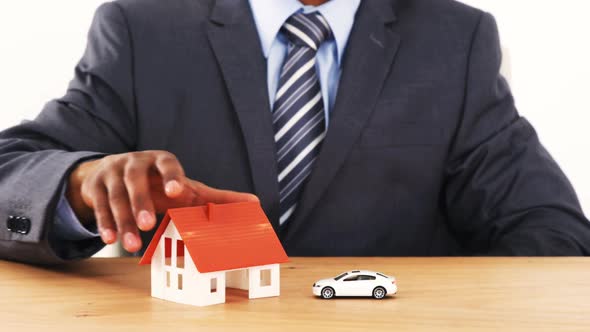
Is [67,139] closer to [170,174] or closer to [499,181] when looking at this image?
[170,174]

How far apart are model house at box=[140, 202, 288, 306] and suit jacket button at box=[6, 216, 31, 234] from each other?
260 mm

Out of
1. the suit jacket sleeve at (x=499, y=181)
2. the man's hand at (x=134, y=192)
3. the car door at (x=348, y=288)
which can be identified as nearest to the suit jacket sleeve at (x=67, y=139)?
the man's hand at (x=134, y=192)

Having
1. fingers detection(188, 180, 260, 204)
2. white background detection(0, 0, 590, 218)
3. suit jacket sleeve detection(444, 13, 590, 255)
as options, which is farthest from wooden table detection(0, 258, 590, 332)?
white background detection(0, 0, 590, 218)

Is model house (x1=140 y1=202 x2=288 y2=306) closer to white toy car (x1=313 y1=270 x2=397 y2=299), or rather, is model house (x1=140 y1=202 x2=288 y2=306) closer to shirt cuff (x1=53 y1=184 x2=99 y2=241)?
white toy car (x1=313 y1=270 x2=397 y2=299)

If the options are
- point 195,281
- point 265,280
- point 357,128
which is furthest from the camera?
point 357,128

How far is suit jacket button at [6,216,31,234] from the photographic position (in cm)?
138

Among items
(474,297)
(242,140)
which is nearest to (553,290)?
(474,297)

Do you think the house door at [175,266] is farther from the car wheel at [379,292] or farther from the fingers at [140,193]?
the car wheel at [379,292]

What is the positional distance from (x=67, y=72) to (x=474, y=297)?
212 cm

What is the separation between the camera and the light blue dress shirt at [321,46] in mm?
1870

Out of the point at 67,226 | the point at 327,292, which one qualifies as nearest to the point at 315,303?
the point at 327,292

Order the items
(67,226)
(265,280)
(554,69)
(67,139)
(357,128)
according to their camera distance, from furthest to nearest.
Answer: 1. (554,69)
2. (357,128)
3. (67,139)
4. (67,226)
5. (265,280)

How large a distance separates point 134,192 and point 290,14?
824 mm

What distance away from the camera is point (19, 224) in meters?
1.39
